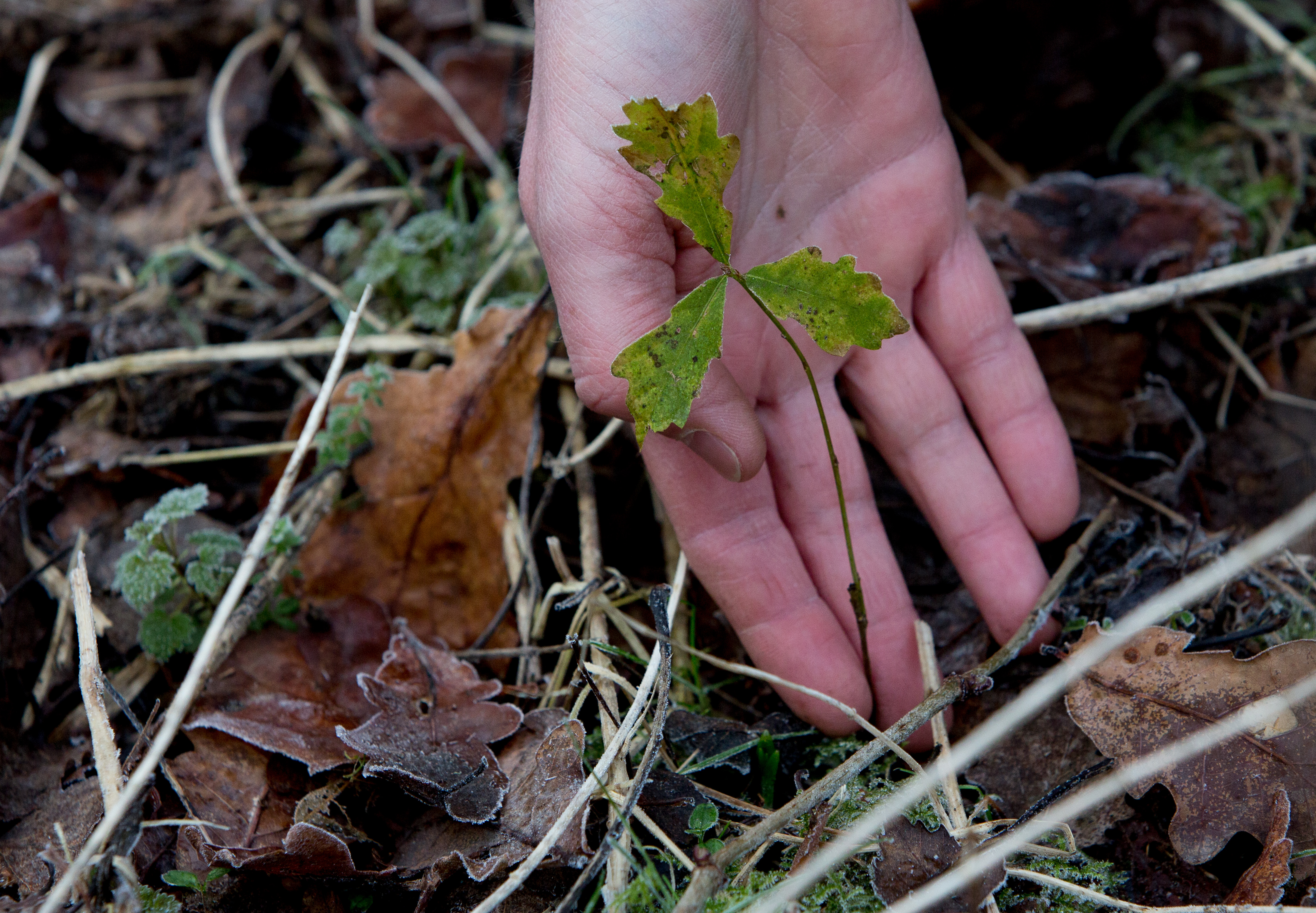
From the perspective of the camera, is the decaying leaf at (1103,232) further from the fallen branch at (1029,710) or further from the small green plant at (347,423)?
the small green plant at (347,423)

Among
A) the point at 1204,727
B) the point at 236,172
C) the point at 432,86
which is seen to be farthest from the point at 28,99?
the point at 1204,727

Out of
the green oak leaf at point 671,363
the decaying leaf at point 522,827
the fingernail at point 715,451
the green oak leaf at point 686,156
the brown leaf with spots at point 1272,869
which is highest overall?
the green oak leaf at point 686,156

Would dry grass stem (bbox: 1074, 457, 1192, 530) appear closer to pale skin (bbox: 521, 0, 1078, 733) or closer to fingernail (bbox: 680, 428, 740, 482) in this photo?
pale skin (bbox: 521, 0, 1078, 733)

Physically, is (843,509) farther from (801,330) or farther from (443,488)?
(443,488)

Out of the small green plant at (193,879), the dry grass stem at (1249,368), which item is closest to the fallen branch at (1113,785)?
the small green plant at (193,879)

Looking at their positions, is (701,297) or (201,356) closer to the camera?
(701,297)

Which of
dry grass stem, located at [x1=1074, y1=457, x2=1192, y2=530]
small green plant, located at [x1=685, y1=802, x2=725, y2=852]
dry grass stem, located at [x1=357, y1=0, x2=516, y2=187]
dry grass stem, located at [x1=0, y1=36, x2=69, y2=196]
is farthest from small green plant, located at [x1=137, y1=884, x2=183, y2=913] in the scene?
dry grass stem, located at [x1=0, y1=36, x2=69, y2=196]
